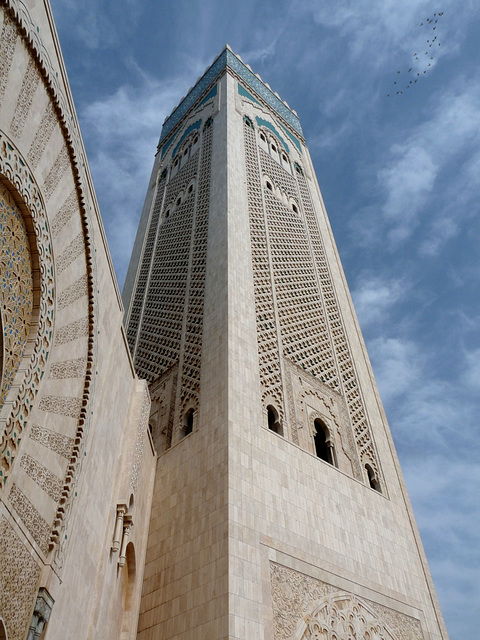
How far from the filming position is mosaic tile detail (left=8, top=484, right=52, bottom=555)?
104 inches

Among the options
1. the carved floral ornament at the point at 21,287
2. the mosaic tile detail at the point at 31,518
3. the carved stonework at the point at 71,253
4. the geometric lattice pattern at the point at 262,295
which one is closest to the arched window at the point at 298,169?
the geometric lattice pattern at the point at 262,295

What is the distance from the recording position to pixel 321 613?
156 inches

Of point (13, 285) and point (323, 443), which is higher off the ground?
point (323, 443)

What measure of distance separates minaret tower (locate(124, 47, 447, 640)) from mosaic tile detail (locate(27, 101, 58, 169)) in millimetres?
2385

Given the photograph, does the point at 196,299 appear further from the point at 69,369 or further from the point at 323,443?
the point at 69,369

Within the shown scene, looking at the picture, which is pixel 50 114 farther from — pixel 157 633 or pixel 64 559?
pixel 157 633

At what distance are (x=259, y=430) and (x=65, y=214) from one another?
92.3 inches

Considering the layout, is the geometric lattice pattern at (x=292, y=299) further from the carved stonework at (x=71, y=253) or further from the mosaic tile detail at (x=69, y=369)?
the carved stonework at (x=71, y=253)

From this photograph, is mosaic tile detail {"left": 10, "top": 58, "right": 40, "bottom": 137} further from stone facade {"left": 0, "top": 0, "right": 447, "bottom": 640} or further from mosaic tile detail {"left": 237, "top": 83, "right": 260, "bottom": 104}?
mosaic tile detail {"left": 237, "top": 83, "right": 260, "bottom": 104}

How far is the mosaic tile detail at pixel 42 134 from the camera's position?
3076 mm

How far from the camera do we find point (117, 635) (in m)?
3.72

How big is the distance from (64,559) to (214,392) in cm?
207

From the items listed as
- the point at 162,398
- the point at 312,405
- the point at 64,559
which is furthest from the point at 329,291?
the point at 64,559

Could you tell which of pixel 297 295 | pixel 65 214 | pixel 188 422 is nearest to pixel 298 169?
pixel 297 295
